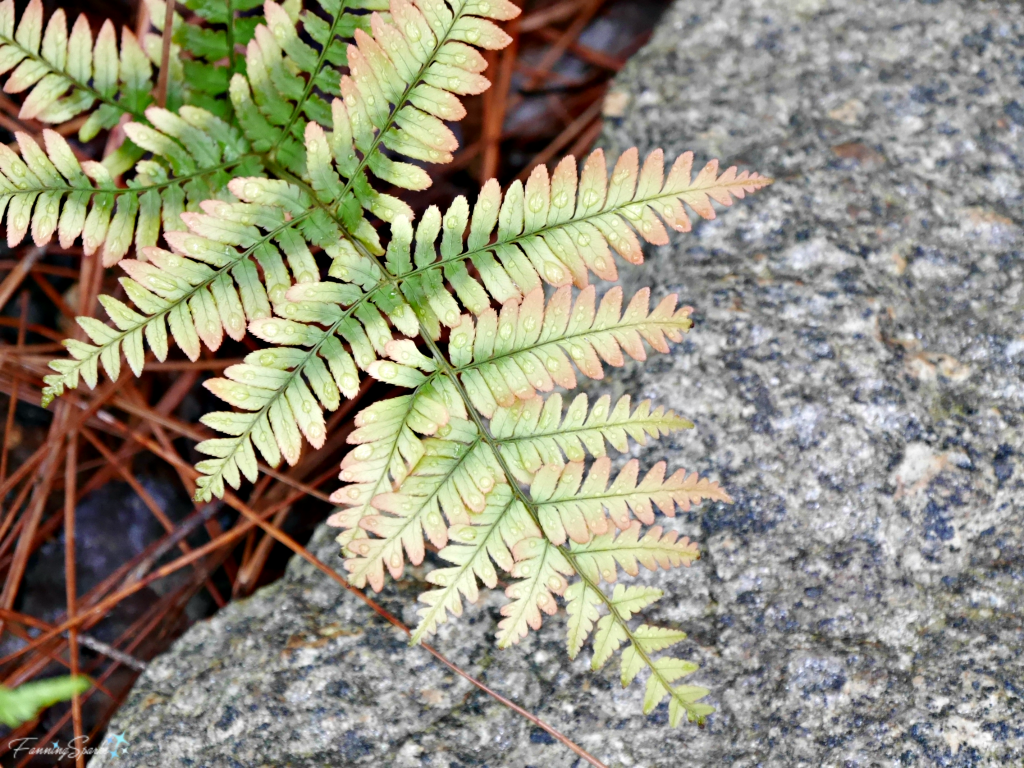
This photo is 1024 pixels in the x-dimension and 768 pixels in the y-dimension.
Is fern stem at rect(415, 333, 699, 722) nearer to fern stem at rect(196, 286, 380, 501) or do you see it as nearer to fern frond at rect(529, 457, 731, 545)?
fern frond at rect(529, 457, 731, 545)

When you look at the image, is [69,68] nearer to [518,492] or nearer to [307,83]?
[307,83]

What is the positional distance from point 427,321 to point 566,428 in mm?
455

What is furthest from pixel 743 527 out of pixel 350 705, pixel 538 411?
pixel 350 705

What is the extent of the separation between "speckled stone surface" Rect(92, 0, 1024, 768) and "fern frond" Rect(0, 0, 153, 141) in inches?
60.3

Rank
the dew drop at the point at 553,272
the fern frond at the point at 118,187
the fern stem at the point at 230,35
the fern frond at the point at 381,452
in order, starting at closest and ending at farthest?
→ the fern frond at the point at 381,452, the dew drop at the point at 553,272, the fern frond at the point at 118,187, the fern stem at the point at 230,35

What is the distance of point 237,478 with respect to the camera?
1.92 meters

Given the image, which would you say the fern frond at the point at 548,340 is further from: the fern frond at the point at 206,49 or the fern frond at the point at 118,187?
the fern frond at the point at 206,49

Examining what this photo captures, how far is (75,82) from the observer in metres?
2.34

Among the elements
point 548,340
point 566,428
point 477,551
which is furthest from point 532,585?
point 548,340

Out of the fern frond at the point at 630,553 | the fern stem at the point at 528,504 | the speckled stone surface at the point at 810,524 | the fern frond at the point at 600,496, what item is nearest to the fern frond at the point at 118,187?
the fern stem at the point at 528,504

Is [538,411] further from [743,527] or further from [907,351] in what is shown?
[907,351]

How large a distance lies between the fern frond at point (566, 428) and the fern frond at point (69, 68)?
154 cm

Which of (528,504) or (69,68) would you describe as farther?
(69,68)

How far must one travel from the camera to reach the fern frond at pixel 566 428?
191cm
